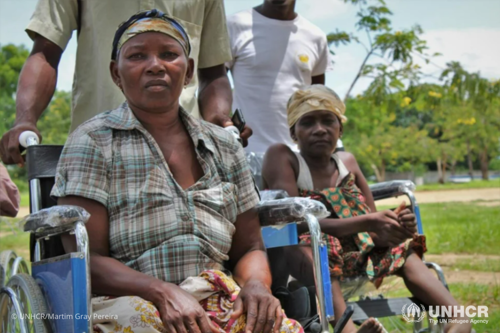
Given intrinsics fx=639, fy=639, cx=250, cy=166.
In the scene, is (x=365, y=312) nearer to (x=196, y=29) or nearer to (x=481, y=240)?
(x=196, y=29)

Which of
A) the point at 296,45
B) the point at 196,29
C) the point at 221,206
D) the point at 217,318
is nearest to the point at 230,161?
the point at 221,206

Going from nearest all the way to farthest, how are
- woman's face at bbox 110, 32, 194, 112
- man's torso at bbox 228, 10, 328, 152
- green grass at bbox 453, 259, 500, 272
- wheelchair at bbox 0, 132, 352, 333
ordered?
wheelchair at bbox 0, 132, 352, 333 < woman's face at bbox 110, 32, 194, 112 < man's torso at bbox 228, 10, 328, 152 < green grass at bbox 453, 259, 500, 272

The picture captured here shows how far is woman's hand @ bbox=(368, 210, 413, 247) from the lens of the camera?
2.91 m

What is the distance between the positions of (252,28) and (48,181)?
6.48 feet

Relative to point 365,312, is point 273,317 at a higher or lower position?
higher

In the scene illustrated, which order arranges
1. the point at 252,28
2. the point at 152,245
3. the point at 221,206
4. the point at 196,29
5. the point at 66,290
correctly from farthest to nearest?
1. the point at 252,28
2. the point at 196,29
3. the point at 221,206
4. the point at 152,245
5. the point at 66,290

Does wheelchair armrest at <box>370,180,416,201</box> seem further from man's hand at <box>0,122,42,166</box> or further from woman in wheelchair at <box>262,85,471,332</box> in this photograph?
man's hand at <box>0,122,42,166</box>

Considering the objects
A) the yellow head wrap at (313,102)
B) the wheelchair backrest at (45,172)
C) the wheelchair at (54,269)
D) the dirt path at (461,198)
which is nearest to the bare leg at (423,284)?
the yellow head wrap at (313,102)

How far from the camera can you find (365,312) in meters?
3.05

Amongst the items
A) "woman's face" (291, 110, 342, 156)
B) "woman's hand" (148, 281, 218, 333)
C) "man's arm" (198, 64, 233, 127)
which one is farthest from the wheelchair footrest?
"woman's hand" (148, 281, 218, 333)

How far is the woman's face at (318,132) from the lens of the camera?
3.26m

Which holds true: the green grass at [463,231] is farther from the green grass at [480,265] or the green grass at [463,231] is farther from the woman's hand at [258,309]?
the woman's hand at [258,309]

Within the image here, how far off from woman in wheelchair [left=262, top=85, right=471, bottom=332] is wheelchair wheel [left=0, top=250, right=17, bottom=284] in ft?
4.33

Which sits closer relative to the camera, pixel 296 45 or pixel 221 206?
pixel 221 206
